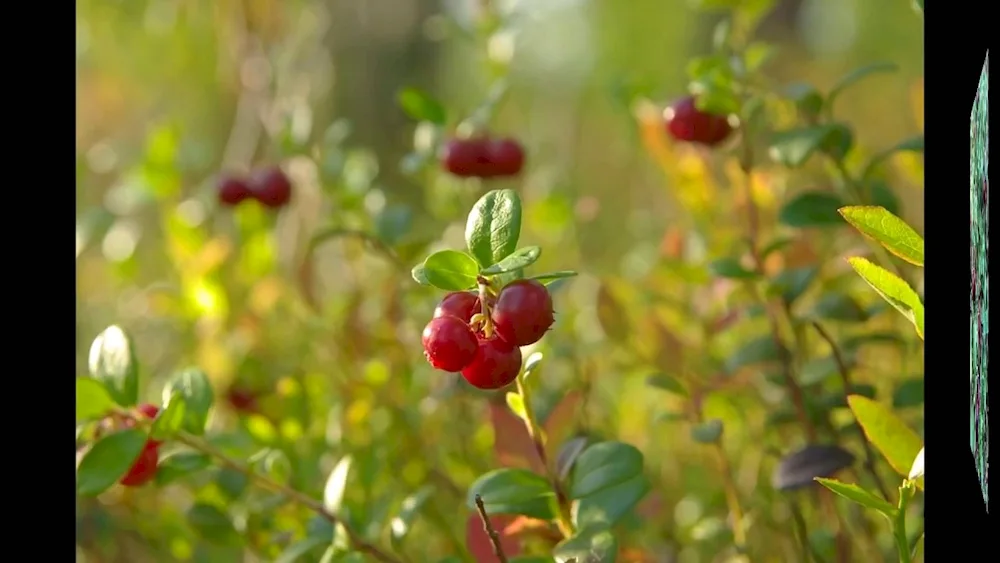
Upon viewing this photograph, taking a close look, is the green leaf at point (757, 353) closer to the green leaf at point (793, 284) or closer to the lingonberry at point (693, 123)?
the green leaf at point (793, 284)

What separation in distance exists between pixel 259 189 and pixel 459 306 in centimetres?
67

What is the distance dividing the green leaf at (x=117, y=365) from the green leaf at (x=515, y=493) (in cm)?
23

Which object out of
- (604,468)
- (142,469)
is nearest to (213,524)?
(142,469)

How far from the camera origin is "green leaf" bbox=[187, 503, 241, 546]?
0.88 meters

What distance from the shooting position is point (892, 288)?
544 mm

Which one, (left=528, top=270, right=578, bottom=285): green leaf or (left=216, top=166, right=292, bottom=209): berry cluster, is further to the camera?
(left=216, top=166, right=292, bottom=209): berry cluster

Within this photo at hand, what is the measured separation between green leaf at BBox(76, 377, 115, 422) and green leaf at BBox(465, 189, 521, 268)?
0.94ft

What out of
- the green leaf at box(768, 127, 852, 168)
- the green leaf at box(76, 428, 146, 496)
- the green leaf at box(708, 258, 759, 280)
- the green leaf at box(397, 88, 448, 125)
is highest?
the green leaf at box(768, 127, 852, 168)

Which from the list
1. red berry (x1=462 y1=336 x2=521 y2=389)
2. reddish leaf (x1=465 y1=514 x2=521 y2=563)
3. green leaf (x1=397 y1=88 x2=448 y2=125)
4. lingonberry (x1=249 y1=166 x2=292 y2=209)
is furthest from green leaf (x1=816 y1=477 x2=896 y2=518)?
lingonberry (x1=249 y1=166 x2=292 y2=209)

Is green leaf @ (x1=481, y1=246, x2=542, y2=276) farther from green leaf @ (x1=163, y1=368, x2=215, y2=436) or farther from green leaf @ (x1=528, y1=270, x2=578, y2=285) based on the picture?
green leaf @ (x1=163, y1=368, x2=215, y2=436)

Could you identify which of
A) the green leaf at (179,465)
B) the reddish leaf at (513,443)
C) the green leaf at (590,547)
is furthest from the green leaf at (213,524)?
the green leaf at (590,547)

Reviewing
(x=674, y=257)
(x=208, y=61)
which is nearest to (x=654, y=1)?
(x=208, y=61)

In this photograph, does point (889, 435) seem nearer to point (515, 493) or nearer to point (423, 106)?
point (515, 493)
